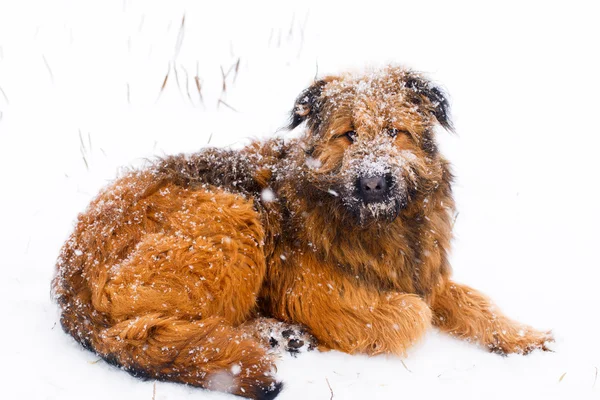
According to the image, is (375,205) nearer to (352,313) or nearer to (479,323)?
(352,313)

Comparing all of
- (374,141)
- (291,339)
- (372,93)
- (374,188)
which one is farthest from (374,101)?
(291,339)

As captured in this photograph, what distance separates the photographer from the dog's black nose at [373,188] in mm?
3463

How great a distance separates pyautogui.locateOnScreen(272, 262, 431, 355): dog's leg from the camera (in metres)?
3.89

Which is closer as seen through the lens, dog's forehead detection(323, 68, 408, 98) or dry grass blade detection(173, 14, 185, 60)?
dog's forehead detection(323, 68, 408, 98)

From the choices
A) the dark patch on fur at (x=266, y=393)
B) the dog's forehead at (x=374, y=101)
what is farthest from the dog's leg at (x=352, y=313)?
the dog's forehead at (x=374, y=101)

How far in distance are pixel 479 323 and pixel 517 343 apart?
293 millimetres

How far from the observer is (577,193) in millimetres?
6172

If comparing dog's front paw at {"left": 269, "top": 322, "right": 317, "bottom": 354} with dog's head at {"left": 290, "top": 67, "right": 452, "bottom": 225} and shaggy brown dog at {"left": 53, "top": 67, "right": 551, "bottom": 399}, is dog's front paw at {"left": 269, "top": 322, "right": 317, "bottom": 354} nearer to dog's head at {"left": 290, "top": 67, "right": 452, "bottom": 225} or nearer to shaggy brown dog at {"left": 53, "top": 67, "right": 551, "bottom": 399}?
shaggy brown dog at {"left": 53, "top": 67, "right": 551, "bottom": 399}

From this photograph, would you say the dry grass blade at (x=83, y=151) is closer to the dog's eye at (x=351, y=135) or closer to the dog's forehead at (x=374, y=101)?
the dog's forehead at (x=374, y=101)

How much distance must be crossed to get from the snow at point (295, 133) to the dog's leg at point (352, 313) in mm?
133

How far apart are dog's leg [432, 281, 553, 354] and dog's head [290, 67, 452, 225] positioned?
105cm

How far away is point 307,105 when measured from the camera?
164 inches

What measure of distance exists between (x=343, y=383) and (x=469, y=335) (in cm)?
122

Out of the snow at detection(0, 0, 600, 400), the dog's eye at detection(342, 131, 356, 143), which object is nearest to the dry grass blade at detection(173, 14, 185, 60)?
the snow at detection(0, 0, 600, 400)
